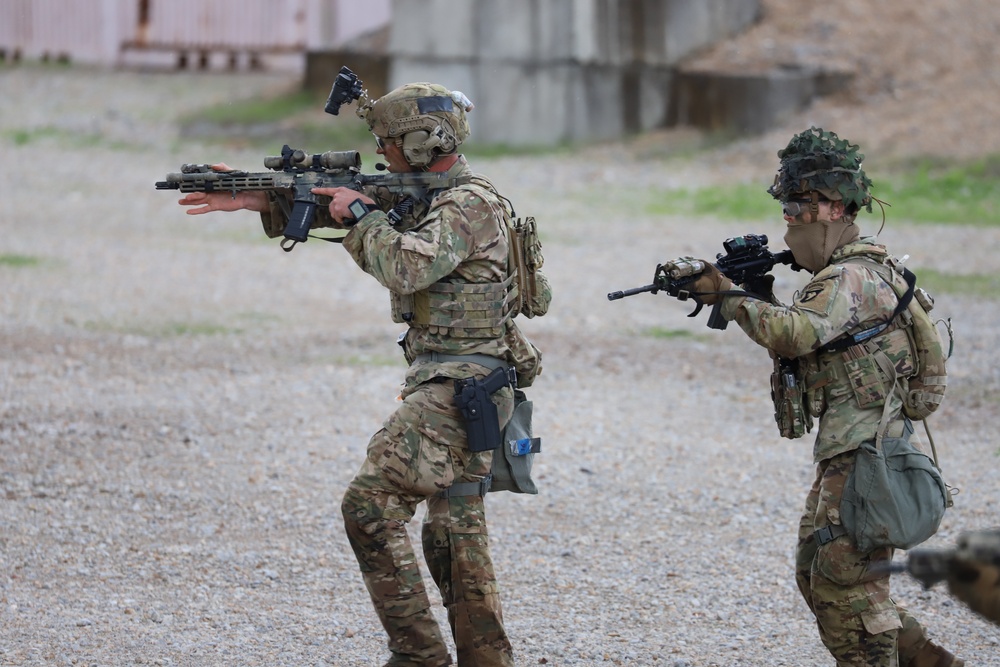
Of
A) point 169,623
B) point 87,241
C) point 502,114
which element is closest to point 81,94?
point 502,114

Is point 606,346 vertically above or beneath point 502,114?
beneath

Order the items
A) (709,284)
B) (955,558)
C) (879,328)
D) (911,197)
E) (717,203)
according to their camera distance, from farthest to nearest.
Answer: (911,197)
(717,203)
(709,284)
(879,328)
(955,558)

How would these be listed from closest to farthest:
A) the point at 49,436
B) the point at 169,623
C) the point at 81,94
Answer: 1. the point at 169,623
2. the point at 49,436
3. the point at 81,94

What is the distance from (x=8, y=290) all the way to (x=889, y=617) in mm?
9469

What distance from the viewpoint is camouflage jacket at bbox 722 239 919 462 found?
4195 millimetres

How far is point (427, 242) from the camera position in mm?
4469

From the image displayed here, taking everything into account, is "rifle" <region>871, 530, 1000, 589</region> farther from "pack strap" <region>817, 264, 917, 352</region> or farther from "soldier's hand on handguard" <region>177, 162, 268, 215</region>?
"soldier's hand on handguard" <region>177, 162, 268, 215</region>

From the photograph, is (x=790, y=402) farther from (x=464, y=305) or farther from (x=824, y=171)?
(x=464, y=305)

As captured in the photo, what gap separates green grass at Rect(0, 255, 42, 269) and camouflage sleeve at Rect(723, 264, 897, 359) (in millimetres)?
10108

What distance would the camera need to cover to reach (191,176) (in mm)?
4785

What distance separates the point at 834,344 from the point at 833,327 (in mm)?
149

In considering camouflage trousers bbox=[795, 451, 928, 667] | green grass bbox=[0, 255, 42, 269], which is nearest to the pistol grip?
camouflage trousers bbox=[795, 451, 928, 667]

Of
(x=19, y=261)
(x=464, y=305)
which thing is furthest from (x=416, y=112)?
(x=19, y=261)

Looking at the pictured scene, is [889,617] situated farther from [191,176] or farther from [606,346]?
[606,346]
